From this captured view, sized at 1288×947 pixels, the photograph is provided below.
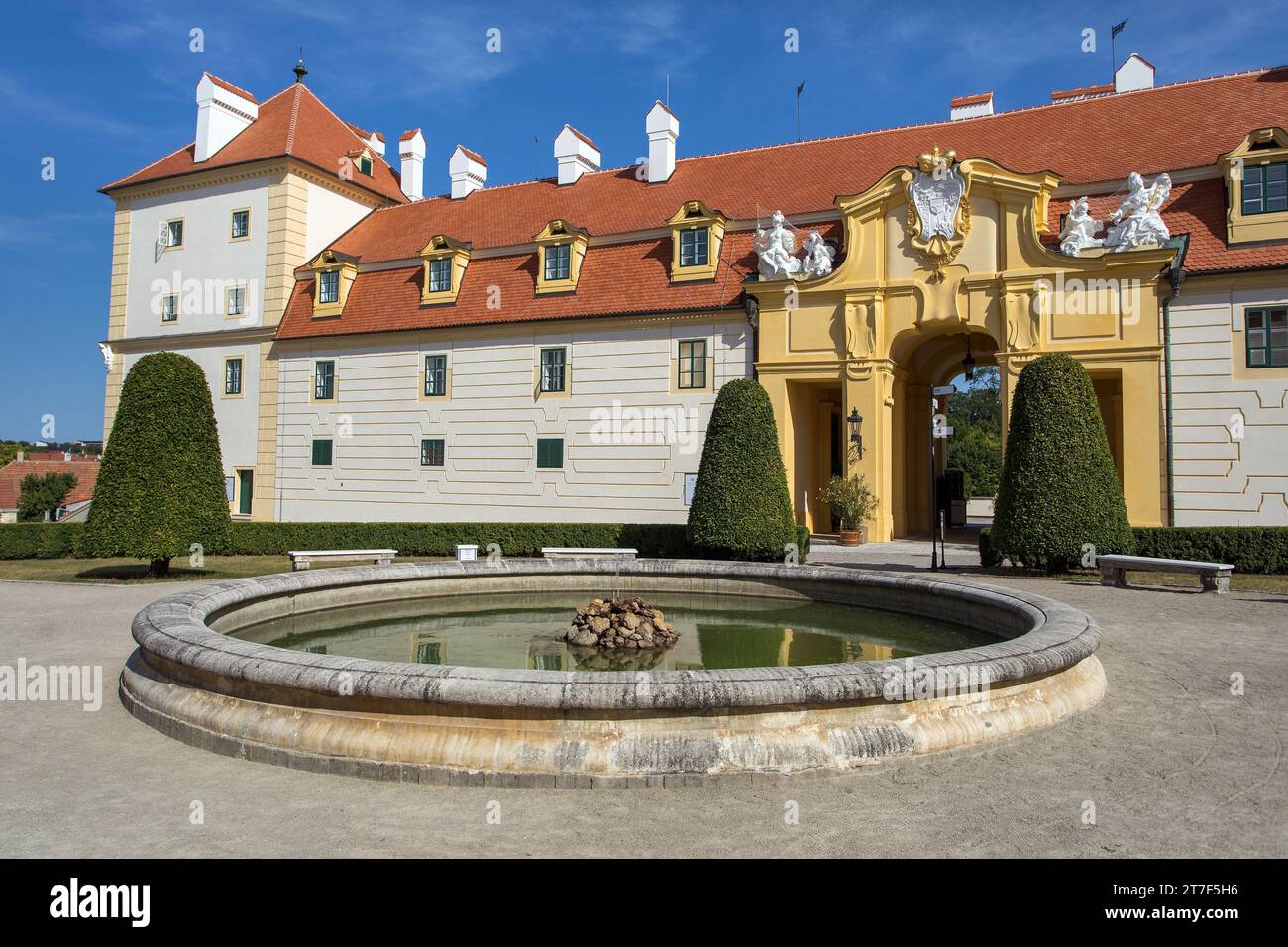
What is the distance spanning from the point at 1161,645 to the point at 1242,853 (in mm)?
6041

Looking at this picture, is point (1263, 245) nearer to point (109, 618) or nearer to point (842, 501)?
point (842, 501)

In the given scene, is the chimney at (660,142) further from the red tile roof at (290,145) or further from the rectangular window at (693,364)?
the red tile roof at (290,145)

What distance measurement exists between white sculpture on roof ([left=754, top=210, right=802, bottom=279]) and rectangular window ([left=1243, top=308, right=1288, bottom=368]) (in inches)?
437

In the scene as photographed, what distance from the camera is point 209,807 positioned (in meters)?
5.04

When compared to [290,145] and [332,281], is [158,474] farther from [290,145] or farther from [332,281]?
[290,145]

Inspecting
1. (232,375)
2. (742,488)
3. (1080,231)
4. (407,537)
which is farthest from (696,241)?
(232,375)

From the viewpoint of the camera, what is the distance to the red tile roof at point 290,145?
1325 inches

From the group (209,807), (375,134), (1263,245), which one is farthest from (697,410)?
(375,134)

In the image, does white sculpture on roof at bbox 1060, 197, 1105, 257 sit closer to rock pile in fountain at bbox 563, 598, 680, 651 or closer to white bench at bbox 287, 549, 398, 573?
rock pile in fountain at bbox 563, 598, 680, 651

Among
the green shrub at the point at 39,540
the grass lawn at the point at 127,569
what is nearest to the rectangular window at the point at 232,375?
the green shrub at the point at 39,540

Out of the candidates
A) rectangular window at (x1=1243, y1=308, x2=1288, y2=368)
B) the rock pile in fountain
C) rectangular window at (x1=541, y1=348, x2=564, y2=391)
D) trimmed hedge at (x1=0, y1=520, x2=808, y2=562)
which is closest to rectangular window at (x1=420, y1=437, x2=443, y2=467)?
rectangular window at (x1=541, y1=348, x2=564, y2=391)

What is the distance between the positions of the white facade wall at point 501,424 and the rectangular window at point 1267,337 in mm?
12343

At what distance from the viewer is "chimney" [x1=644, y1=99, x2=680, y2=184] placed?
30.6m

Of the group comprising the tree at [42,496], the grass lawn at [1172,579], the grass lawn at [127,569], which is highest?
the tree at [42,496]
